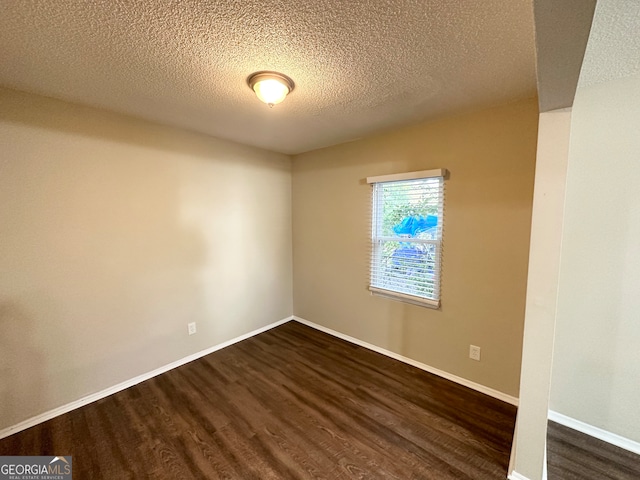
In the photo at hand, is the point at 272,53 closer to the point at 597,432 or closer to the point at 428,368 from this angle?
the point at 428,368

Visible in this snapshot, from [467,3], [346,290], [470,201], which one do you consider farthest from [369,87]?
[346,290]

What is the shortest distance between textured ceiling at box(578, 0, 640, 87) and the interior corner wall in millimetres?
117

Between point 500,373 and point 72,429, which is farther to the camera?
point 500,373

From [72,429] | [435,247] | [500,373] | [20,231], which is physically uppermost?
[20,231]

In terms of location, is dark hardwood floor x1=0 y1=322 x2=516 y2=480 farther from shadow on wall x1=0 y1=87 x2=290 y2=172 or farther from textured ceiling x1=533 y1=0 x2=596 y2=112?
shadow on wall x1=0 y1=87 x2=290 y2=172

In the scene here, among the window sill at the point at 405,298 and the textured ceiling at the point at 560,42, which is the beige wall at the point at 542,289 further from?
the window sill at the point at 405,298

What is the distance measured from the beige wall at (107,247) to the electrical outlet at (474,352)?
247cm

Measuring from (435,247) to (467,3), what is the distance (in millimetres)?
1808

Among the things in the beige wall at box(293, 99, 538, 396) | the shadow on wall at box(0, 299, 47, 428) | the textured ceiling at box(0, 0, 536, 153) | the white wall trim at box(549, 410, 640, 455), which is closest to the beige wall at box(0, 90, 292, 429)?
the shadow on wall at box(0, 299, 47, 428)

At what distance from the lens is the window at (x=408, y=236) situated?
2490mm

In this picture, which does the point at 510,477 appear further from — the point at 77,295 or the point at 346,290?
the point at 77,295

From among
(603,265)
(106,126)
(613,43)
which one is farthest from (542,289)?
(106,126)

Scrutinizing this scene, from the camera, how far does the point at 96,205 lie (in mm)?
2168

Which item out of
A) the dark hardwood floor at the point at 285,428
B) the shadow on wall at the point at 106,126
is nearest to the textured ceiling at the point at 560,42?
the dark hardwood floor at the point at 285,428
